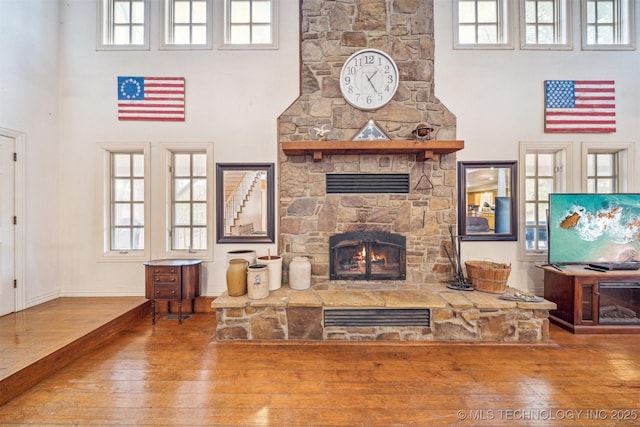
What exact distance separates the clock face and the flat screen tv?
2702mm

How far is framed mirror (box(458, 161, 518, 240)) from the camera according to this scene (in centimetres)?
400

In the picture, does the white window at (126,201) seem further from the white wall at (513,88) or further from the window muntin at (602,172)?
the window muntin at (602,172)

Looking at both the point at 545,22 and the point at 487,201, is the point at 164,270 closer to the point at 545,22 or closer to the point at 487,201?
the point at 487,201

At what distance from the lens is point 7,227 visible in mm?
3256

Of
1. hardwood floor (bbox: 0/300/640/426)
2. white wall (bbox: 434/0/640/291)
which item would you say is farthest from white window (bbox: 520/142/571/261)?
hardwood floor (bbox: 0/300/640/426)

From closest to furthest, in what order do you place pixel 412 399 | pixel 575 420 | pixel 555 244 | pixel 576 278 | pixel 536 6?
1. pixel 575 420
2. pixel 412 399
3. pixel 576 278
4. pixel 555 244
5. pixel 536 6

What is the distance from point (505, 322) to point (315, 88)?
12.3 ft

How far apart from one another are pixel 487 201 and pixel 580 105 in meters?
1.96

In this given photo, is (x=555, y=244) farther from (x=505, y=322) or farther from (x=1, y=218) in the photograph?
(x=1, y=218)

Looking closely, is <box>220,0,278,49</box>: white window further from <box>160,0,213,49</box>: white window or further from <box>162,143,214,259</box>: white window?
<box>162,143,214,259</box>: white window

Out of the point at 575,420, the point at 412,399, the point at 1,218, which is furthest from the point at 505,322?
the point at 1,218

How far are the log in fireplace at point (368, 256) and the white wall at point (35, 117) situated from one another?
3986 millimetres

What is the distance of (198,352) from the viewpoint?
280 cm

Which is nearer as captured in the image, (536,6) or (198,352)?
(198,352)
